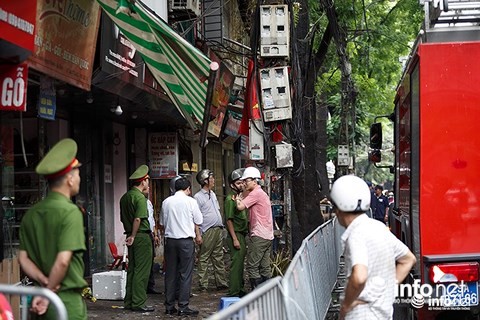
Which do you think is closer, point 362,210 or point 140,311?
point 362,210

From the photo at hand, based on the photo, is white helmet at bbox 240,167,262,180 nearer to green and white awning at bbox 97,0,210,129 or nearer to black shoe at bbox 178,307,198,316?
black shoe at bbox 178,307,198,316

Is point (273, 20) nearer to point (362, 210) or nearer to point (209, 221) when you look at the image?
point (209, 221)

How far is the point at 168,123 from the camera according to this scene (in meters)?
18.2

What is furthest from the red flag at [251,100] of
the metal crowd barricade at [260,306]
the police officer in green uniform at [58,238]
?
the police officer in green uniform at [58,238]

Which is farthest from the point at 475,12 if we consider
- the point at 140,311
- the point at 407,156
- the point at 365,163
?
the point at 365,163

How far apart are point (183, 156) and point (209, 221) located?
6.60 metres

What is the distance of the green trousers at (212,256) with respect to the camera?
13836mm

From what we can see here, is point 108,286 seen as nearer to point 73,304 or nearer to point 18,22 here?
point 18,22

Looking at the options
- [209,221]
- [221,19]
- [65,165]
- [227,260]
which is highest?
[221,19]

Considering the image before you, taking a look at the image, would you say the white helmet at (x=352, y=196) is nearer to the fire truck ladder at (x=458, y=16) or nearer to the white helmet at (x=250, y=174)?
the fire truck ladder at (x=458, y=16)

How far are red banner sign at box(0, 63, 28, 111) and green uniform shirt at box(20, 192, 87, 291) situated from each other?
2883 millimetres

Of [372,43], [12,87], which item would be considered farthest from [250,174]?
[372,43]

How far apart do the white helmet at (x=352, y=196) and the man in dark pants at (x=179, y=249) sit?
5.82 metres

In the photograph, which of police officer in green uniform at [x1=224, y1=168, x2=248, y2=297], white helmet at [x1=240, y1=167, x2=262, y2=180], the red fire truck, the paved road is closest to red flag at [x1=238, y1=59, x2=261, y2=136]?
white helmet at [x1=240, y1=167, x2=262, y2=180]
